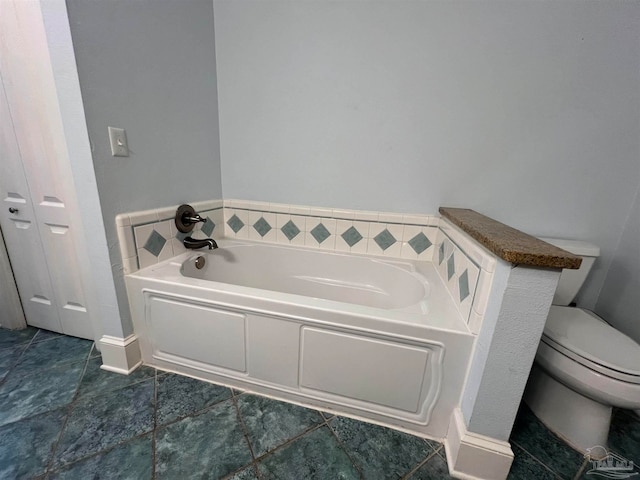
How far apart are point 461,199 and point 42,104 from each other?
212cm

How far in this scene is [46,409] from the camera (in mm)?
1085

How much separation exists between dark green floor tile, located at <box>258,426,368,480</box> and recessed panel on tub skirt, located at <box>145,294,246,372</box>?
388 mm

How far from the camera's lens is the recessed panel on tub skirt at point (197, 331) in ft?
3.86

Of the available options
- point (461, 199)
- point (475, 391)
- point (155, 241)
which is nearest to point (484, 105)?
point (461, 199)

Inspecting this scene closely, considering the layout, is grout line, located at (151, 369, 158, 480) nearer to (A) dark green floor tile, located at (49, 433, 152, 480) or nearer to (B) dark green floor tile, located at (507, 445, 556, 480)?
(A) dark green floor tile, located at (49, 433, 152, 480)

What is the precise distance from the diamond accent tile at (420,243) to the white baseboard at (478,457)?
94 cm

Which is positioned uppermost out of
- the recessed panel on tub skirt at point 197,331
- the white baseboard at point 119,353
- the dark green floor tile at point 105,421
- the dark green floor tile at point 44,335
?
the recessed panel on tub skirt at point 197,331

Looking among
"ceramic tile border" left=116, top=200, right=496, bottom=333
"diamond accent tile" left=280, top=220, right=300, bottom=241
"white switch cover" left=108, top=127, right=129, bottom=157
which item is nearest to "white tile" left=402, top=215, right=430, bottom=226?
"ceramic tile border" left=116, top=200, right=496, bottom=333

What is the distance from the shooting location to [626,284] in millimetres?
1317

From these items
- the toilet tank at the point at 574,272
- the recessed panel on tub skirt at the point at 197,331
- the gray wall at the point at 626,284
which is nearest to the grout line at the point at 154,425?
the recessed panel on tub skirt at the point at 197,331

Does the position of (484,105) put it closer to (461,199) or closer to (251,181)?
(461,199)

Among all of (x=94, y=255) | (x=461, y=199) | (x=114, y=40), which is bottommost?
(x=94, y=255)

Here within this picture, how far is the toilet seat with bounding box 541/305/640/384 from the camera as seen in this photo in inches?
34.9

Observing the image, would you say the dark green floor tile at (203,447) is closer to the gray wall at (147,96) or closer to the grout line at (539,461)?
the gray wall at (147,96)
